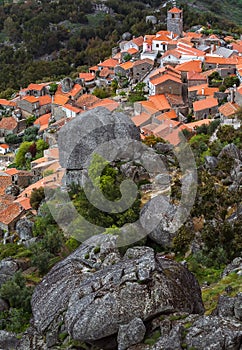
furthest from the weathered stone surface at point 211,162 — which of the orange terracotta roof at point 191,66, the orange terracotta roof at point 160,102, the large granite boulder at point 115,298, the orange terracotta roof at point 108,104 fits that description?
the orange terracotta roof at point 191,66

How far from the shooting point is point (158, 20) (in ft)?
253

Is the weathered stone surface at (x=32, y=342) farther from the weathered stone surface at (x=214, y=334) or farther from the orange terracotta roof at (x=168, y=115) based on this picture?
the orange terracotta roof at (x=168, y=115)

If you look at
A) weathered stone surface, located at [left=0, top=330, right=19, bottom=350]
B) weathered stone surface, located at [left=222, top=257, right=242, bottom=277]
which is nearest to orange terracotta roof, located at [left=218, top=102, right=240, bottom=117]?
weathered stone surface, located at [left=222, top=257, right=242, bottom=277]

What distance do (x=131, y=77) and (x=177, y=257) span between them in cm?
3508

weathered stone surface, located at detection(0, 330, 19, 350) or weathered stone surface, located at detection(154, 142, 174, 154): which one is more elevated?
weathered stone surface, located at detection(0, 330, 19, 350)

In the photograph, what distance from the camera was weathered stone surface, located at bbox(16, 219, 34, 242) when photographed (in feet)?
81.5

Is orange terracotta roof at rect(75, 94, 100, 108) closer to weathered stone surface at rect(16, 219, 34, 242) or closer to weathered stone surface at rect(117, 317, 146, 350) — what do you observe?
weathered stone surface at rect(16, 219, 34, 242)

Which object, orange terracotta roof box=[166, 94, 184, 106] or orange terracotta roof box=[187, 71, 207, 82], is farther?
orange terracotta roof box=[187, 71, 207, 82]

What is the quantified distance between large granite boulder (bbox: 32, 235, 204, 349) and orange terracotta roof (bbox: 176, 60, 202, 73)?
34305 mm

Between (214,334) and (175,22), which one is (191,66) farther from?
(214,334)

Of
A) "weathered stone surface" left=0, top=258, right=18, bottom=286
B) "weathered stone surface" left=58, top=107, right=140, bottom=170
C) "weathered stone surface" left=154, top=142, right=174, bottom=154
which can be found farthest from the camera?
"weathered stone surface" left=154, top=142, right=174, bottom=154

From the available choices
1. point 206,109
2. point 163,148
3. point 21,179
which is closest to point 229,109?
point 206,109

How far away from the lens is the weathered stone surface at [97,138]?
2584cm

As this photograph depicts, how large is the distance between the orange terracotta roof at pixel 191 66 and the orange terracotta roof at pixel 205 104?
792cm
